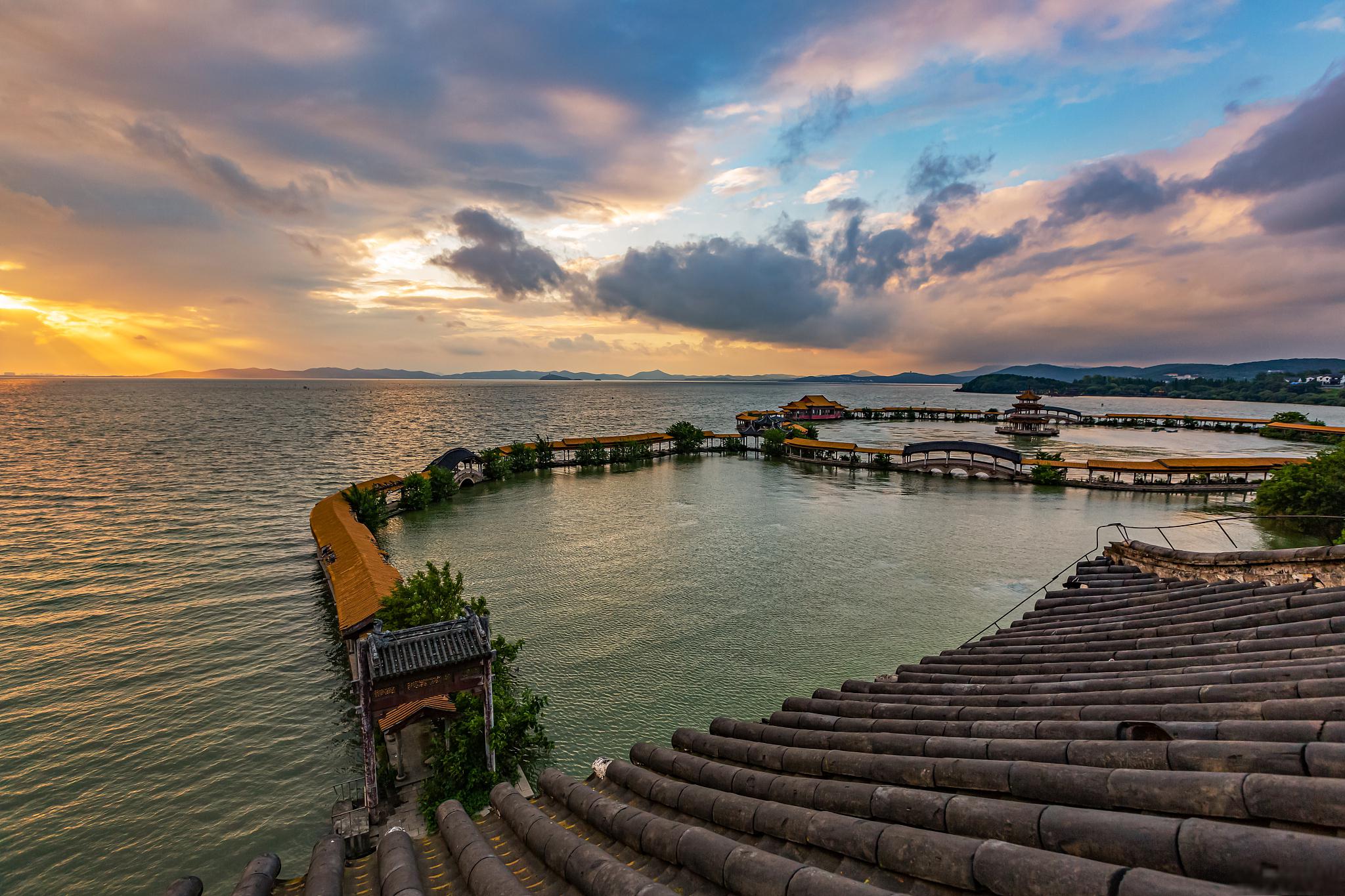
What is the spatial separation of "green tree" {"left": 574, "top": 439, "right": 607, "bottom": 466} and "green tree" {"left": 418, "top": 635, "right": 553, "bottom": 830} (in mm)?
52202

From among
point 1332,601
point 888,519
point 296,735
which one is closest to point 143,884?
point 296,735

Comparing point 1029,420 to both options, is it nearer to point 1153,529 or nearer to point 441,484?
point 1153,529

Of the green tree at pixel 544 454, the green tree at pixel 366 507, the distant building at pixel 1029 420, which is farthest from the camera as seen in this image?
the distant building at pixel 1029 420

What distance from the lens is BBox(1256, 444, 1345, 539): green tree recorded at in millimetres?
34250

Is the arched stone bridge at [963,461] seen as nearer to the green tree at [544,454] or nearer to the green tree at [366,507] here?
the green tree at [544,454]

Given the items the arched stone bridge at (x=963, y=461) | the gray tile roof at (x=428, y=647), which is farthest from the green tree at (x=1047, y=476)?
the gray tile roof at (x=428, y=647)

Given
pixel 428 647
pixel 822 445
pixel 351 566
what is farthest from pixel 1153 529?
pixel 822 445

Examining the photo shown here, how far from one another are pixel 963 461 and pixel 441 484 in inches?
2072

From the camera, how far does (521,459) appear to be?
62.3 metres

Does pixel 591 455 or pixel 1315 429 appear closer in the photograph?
pixel 591 455

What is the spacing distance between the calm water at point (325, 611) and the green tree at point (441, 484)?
363 centimetres

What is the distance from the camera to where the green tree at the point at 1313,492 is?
112 ft

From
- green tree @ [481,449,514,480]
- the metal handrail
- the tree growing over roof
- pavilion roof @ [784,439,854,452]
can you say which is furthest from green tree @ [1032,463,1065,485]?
the tree growing over roof

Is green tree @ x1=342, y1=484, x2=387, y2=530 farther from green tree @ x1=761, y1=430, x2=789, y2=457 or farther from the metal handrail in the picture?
green tree @ x1=761, y1=430, x2=789, y2=457
